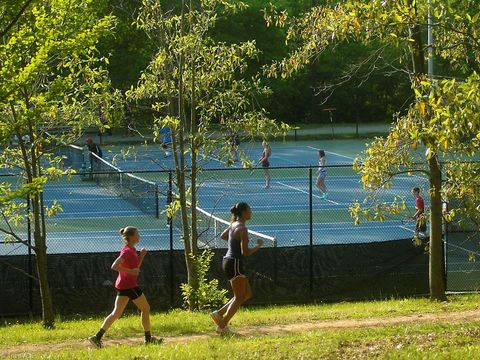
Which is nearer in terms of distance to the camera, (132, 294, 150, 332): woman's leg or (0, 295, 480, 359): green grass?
(0, 295, 480, 359): green grass

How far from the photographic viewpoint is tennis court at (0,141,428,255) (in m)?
24.3

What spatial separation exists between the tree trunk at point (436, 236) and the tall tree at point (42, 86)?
17.7 feet

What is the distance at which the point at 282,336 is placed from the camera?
37.9 feet

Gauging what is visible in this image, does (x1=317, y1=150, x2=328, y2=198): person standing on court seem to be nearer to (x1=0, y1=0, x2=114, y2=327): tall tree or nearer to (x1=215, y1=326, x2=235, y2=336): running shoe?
(x1=0, y1=0, x2=114, y2=327): tall tree

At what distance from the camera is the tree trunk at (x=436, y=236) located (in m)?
15.1

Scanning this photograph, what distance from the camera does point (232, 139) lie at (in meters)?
15.4

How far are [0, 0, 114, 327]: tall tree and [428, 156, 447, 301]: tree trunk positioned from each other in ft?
17.7

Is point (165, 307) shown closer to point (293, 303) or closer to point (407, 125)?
point (293, 303)

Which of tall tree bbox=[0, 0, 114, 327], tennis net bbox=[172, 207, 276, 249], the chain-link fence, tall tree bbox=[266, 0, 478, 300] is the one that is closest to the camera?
tall tree bbox=[266, 0, 478, 300]

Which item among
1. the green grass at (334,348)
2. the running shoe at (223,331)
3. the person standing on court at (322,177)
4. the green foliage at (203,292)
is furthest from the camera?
the person standing on court at (322,177)

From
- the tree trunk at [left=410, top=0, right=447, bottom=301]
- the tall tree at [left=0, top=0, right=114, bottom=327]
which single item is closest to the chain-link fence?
the tall tree at [left=0, top=0, right=114, bottom=327]

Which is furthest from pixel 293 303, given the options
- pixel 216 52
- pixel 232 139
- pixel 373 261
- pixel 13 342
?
pixel 13 342

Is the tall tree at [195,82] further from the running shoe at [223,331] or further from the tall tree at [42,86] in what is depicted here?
the running shoe at [223,331]

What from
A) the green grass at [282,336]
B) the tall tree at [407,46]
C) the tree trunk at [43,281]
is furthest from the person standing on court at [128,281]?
the tall tree at [407,46]
